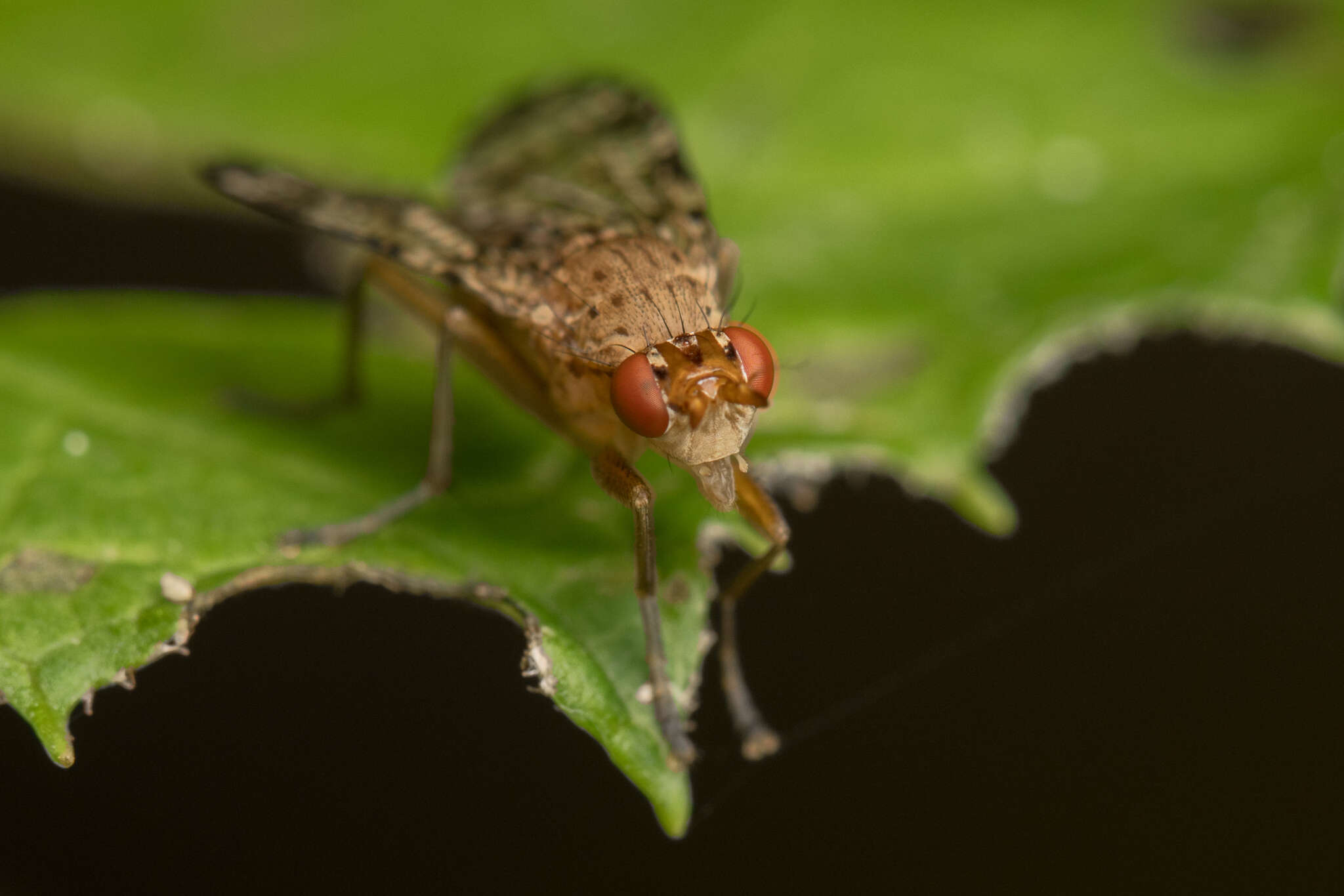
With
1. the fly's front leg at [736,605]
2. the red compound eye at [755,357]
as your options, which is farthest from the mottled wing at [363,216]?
the fly's front leg at [736,605]

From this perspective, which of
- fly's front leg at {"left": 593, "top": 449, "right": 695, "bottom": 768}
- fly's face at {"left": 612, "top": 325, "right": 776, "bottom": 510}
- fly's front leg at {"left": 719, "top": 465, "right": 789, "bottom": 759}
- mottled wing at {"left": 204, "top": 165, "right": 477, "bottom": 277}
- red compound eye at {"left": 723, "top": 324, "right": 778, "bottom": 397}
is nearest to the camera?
fly's front leg at {"left": 593, "top": 449, "right": 695, "bottom": 768}

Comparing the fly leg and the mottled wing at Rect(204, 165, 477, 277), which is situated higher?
the mottled wing at Rect(204, 165, 477, 277)

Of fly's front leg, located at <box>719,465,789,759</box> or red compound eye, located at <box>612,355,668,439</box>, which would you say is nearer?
Result: red compound eye, located at <box>612,355,668,439</box>

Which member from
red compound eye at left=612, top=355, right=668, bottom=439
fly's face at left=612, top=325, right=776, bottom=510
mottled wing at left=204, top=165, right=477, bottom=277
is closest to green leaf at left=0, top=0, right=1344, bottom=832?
fly's face at left=612, top=325, right=776, bottom=510

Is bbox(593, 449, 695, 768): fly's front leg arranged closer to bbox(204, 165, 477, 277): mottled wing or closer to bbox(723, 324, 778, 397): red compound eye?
bbox(723, 324, 778, 397): red compound eye

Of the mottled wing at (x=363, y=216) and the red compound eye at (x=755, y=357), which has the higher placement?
the mottled wing at (x=363, y=216)

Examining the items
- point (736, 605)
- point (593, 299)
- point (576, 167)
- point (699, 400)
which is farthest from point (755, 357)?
point (576, 167)

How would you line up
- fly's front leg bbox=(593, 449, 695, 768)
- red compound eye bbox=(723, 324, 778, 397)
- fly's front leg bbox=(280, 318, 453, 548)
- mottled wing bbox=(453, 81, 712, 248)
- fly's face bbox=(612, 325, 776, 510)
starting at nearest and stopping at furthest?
fly's front leg bbox=(593, 449, 695, 768) < fly's face bbox=(612, 325, 776, 510) < red compound eye bbox=(723, 324, 778, 397) < fly's front leg bbox=(280, 318, 453, 548) < mottled wing bbox=(453, 81, 712, 248)

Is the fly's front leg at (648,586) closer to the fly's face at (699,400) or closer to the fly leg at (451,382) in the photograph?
the fly's face at (699,400)
